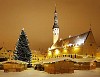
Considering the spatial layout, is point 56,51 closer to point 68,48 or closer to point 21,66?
point 68,48

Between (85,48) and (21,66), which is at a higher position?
(85,48)

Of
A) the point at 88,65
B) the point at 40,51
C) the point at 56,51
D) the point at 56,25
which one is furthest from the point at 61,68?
the point at 40,51

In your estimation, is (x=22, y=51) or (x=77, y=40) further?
(x=77, y=40)

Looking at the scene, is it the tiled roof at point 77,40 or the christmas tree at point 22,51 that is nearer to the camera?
the christmas tree at point 22,51

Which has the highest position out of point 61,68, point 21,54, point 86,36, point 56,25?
point 56,25

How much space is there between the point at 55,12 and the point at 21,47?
57.0m

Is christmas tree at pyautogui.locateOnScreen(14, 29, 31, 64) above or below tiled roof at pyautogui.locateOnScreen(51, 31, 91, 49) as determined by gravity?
below

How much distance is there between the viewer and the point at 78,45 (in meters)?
73.4

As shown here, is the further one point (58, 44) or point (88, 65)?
point (58, 44)

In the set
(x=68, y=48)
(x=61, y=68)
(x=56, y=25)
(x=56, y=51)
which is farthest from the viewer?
(x=56, y=25)

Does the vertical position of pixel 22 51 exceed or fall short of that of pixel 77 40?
it falls short

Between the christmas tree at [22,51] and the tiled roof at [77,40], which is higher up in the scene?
the tiled roof at [77,40]

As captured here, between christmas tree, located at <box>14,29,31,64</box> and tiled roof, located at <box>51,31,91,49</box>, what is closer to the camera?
christmas tree, located at <box>14,29,31,64</box>

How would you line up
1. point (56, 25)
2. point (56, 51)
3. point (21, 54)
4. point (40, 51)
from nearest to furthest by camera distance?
point (21, 54)
point (56, 51)
point (56, 25)
point (40, 51)
